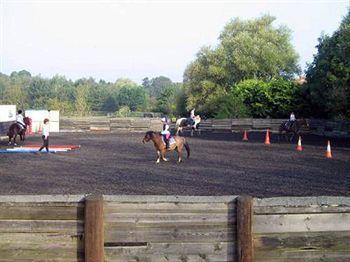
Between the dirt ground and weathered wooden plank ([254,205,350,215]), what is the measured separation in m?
7.21

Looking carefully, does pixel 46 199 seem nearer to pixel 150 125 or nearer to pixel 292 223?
pixel 292 223

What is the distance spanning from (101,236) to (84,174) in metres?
11.5

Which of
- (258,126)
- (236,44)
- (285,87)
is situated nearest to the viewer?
(258,126)

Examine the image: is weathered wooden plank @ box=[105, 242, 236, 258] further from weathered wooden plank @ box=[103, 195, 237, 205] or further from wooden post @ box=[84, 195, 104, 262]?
weathered wooden plank @ box=[103, 195, 237, 205]

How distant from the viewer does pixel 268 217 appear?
4242mm

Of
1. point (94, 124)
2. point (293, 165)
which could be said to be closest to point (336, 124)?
point (293, 165)

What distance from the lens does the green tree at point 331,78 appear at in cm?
3500

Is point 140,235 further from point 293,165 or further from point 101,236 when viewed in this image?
point 293,165

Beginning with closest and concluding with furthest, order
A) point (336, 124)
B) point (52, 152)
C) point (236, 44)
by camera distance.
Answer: point (52, 152) < point (336, 124) < point (236, 44)

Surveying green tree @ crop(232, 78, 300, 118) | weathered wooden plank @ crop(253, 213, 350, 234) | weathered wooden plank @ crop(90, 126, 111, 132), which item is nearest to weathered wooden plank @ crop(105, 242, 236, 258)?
weathered wooden plank @ crop(253, 213, 350, 234)

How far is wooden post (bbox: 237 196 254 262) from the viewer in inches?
163

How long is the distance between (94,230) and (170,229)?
731mm

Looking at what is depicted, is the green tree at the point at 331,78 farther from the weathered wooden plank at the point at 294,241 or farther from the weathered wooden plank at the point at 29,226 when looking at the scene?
the weathered wooden plank at the point at 29,226

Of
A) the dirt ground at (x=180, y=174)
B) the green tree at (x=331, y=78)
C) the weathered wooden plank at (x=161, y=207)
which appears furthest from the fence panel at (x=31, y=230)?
the green tree at (x=331, y=78)
